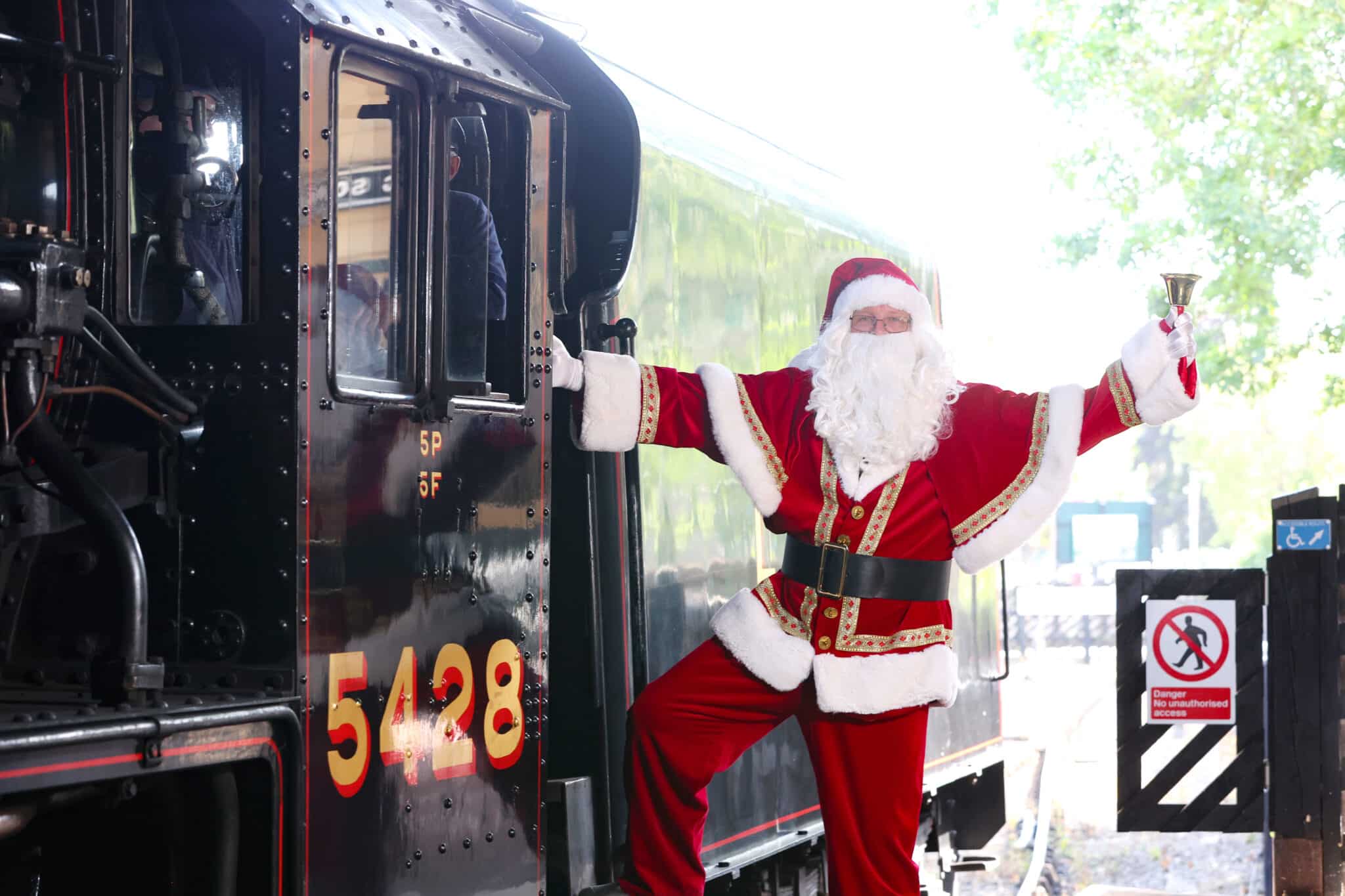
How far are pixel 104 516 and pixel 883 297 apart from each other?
7.64 feet

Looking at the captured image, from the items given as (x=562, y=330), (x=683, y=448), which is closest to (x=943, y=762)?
(x=683, y=448)

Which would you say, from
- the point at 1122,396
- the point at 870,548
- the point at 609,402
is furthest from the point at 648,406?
the point at 1122,396

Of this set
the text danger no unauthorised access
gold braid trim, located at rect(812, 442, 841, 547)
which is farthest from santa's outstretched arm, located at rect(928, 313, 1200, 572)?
the text danger no unauthorised access

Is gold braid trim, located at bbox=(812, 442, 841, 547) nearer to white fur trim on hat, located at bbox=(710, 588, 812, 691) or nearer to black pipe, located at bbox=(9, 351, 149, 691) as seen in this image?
white fur trim on hat, located at bbox=(710, 588, 812, 691)

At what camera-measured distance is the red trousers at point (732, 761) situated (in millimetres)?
4094

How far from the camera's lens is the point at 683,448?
494cm

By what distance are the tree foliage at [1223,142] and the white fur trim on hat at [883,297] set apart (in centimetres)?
1176

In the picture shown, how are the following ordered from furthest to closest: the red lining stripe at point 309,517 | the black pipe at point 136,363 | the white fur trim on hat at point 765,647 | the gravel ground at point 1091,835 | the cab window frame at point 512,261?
the gravel ground at point 1091,835 → the white fur trim on hat at point 765,647 → the cab window frame at point 512,261 → the red lining stripe at point 309,517 → the black pipe at point 136,363

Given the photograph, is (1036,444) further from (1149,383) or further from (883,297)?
(883,297)

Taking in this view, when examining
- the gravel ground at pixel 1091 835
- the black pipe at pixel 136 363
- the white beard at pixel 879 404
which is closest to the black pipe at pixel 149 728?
the black pipe at pixel 136 363

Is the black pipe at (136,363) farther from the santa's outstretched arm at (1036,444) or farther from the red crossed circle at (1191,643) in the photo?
the red crossed circle at (1191,643)

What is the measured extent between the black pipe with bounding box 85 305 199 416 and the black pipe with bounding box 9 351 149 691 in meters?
0.15

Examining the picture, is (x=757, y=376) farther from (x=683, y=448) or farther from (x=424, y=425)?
(x=424, y=425)

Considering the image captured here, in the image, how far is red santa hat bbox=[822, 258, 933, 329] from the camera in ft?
14.7
